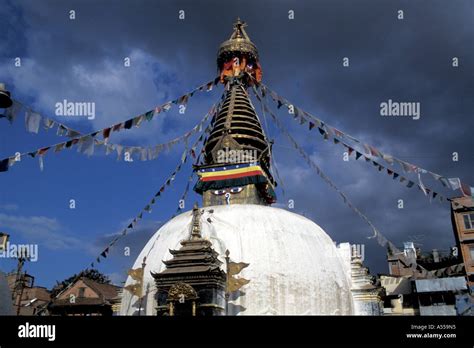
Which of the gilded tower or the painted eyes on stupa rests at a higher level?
the gilded tower

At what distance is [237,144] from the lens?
60.9ft

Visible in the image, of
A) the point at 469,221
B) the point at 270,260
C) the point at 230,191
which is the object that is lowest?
the point at 270,260

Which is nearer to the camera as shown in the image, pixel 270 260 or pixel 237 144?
pixel 270 260

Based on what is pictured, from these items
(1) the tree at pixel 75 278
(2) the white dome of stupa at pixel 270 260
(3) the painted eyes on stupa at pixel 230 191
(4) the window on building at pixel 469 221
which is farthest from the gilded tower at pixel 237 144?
(1) the tree at pixel 75 278

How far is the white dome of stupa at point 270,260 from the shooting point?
12.0m

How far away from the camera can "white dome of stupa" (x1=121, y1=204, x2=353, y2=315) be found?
11961 mm

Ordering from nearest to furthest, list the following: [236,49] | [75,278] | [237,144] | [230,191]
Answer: [230,191] → [237,144] → [236,49] → [75,278]

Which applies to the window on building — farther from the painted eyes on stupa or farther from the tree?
the tree

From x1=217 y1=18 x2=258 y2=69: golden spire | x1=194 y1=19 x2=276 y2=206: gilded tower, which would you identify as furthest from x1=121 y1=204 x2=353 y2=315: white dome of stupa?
x1=217 y1=18 x2=258 y2=69: golden spire

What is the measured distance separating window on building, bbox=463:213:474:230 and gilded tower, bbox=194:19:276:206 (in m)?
11.7

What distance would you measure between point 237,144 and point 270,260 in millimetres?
7319

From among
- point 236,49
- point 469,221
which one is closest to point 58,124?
point 236,49

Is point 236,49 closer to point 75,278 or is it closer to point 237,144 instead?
point 237,144
